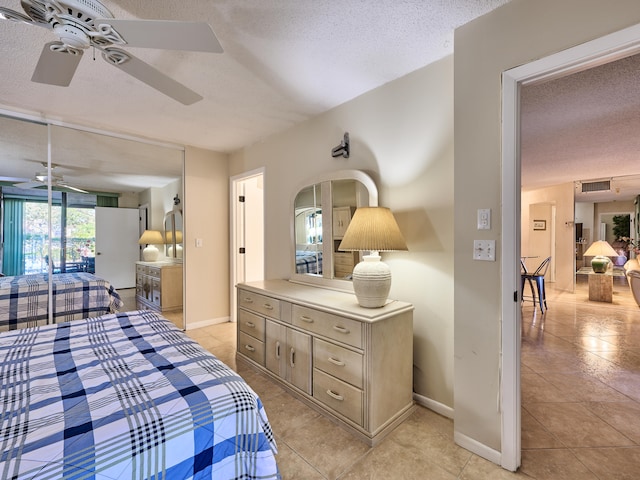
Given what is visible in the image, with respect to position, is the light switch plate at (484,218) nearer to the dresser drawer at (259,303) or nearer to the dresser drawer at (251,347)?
the dresser drawer at (259,303)

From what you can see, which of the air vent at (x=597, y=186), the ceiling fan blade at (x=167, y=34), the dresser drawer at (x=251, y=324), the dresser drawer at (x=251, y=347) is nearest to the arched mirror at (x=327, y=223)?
the dresser drawer at (x=251, y=324)

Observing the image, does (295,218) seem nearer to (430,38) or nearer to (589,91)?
(430,38)

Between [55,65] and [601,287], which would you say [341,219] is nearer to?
[55,65]

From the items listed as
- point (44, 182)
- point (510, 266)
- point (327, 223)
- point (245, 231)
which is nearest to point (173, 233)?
point (245, 231)

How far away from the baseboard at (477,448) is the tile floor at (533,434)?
1.3 inches

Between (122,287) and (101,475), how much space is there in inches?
122

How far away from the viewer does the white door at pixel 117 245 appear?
10.4 feet

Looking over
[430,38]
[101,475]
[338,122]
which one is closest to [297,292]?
[338,122]

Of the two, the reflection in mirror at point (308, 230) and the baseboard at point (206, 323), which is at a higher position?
the reflection in mirror at point (308, 230)

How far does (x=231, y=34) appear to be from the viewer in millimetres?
1732

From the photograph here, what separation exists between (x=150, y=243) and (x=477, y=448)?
11.8 feet

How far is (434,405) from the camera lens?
2.08m

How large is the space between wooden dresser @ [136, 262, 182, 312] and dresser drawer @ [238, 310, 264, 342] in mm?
1382

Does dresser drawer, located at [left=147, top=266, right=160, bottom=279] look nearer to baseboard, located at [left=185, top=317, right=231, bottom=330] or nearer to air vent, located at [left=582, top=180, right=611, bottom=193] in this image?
baseboard, located at [left=185, top=317, right=231, bottom=330]
